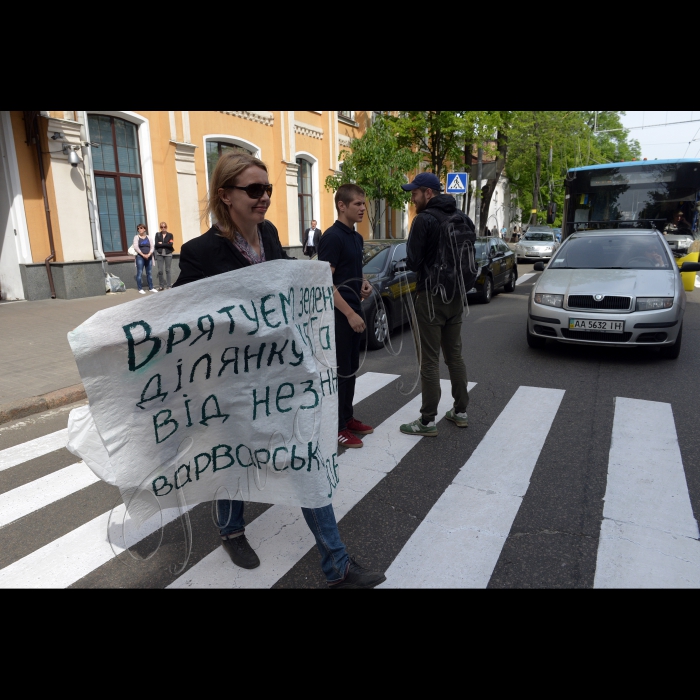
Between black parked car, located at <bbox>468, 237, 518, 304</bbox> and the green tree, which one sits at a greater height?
the green tree

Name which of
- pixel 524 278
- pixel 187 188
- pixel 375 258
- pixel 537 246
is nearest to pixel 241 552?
pixel 375 258

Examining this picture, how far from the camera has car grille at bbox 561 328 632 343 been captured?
665 centimetres

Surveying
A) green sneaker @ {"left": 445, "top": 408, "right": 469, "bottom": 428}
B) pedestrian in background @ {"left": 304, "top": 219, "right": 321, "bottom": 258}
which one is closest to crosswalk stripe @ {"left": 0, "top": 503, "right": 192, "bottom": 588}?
green sneaker @ {"left": 445, "top": 408, "right": 469, "bottom": 428}


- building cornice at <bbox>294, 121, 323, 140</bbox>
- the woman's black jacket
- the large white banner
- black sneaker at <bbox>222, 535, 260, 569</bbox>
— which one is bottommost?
black sneaker at <bbox>222, 535, 260, 569</bbox>

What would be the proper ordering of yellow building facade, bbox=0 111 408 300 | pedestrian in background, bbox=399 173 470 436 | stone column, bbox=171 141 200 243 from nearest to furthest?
1. pedestrian in background, bbox=399 173 470 436
2. yellow building facade, bbox=0 111 408 300
3. stone column, bbox=171 141 200 243

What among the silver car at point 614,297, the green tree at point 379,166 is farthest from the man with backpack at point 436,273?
the green tree at point 379,166

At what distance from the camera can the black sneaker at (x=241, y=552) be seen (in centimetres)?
295

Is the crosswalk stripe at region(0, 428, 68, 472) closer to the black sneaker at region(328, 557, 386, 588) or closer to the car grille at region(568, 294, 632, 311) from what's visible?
the black sneaker at region(328, 557, 386, 588)

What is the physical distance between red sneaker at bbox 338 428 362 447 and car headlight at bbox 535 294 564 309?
3785 mm

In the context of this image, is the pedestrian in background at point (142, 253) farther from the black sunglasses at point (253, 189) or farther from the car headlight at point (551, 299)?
the black sunglasses at point (253, 189)

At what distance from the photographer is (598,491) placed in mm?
3750

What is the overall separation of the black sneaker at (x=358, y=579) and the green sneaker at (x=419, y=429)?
2109mm
